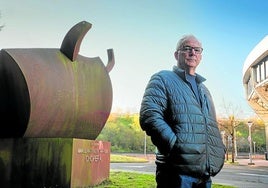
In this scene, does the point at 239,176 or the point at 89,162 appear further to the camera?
A: the point at 239,176

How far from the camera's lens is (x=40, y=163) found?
20.5 feet

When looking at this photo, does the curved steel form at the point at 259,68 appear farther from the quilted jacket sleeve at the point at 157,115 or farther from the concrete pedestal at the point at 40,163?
the quilted jacket sleeve at the point at 157,115

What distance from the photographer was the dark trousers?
2117 mm

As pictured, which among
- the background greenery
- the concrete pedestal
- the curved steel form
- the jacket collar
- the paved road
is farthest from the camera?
the background greenery

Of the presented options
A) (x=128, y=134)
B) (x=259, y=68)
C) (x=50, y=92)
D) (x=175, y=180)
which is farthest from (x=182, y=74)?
(x=128, y=134)

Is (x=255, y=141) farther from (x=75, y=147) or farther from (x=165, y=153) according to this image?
(x=165, y=153)

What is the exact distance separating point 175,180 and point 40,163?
15.1 ft

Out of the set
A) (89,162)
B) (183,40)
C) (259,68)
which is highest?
(259,68)

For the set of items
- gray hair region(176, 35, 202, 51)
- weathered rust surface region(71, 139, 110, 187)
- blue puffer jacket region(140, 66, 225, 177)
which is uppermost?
gray hair region(176, 35, 202, 51)

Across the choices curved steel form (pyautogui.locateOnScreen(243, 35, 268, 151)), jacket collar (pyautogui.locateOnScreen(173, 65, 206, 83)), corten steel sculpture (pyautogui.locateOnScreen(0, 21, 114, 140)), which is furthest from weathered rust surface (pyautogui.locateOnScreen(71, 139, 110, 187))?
curved steel form (pyautogui.locateOnScreen(243, 35, 268, 151))

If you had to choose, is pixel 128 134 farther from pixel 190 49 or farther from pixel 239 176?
pixel 190 49

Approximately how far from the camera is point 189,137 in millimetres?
2158

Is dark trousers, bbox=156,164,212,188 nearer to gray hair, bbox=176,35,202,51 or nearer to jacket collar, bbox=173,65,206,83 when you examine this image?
jacket collar, bbox=173,65,206,83

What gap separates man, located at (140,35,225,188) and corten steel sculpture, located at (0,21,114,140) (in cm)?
444
